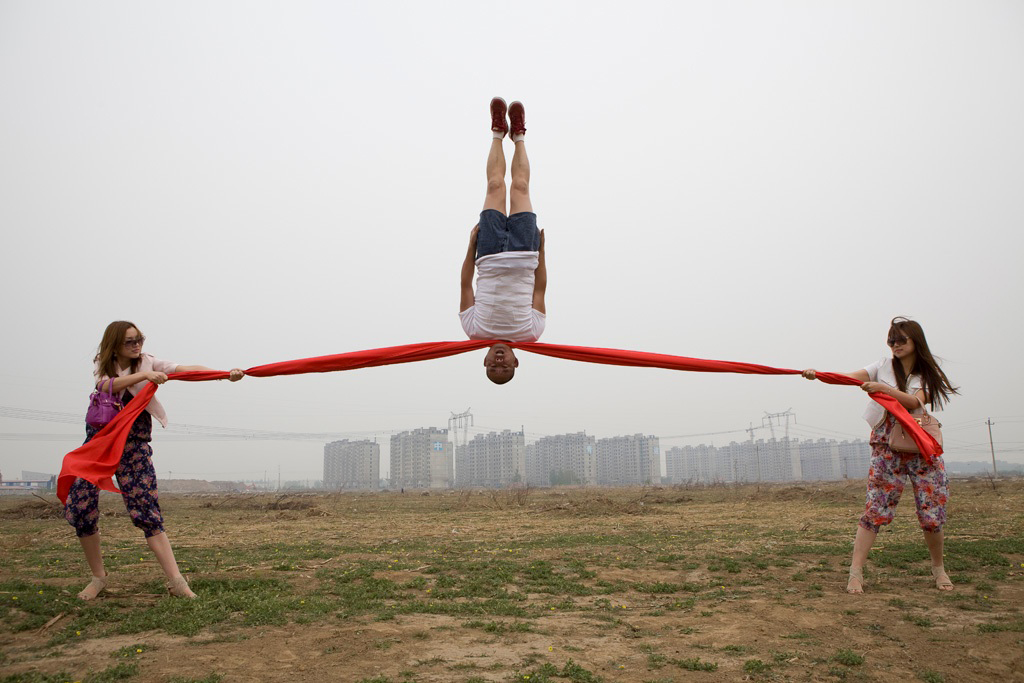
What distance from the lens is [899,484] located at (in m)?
6.18

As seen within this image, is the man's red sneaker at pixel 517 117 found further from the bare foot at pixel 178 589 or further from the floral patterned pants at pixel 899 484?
the bare foot at pixel 178 589

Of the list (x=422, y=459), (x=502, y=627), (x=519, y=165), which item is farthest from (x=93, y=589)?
(x=422, y=459)

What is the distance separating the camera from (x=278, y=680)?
3.92 m

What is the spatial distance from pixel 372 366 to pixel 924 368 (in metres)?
5.45

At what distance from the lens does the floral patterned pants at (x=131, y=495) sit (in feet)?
18.0

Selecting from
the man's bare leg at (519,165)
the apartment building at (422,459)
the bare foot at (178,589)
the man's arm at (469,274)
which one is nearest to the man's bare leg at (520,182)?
the man's bare leg at (519,165)

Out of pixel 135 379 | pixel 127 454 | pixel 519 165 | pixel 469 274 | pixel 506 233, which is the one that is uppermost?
pixel 519 165

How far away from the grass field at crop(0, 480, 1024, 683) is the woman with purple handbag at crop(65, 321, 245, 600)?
1.47 feet

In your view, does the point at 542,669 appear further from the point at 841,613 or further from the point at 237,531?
the point at 237,531

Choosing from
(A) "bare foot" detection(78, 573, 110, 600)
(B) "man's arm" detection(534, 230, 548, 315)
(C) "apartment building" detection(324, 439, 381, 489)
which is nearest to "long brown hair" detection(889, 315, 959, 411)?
(B) "man's arm" detection(534, 230, 548, 315)

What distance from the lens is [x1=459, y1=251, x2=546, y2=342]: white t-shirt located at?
18.5 ft

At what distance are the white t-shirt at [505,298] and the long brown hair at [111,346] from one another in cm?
324

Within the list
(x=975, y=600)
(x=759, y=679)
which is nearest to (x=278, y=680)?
(x=759, y=679)

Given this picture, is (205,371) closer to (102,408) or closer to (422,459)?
(102,408)
